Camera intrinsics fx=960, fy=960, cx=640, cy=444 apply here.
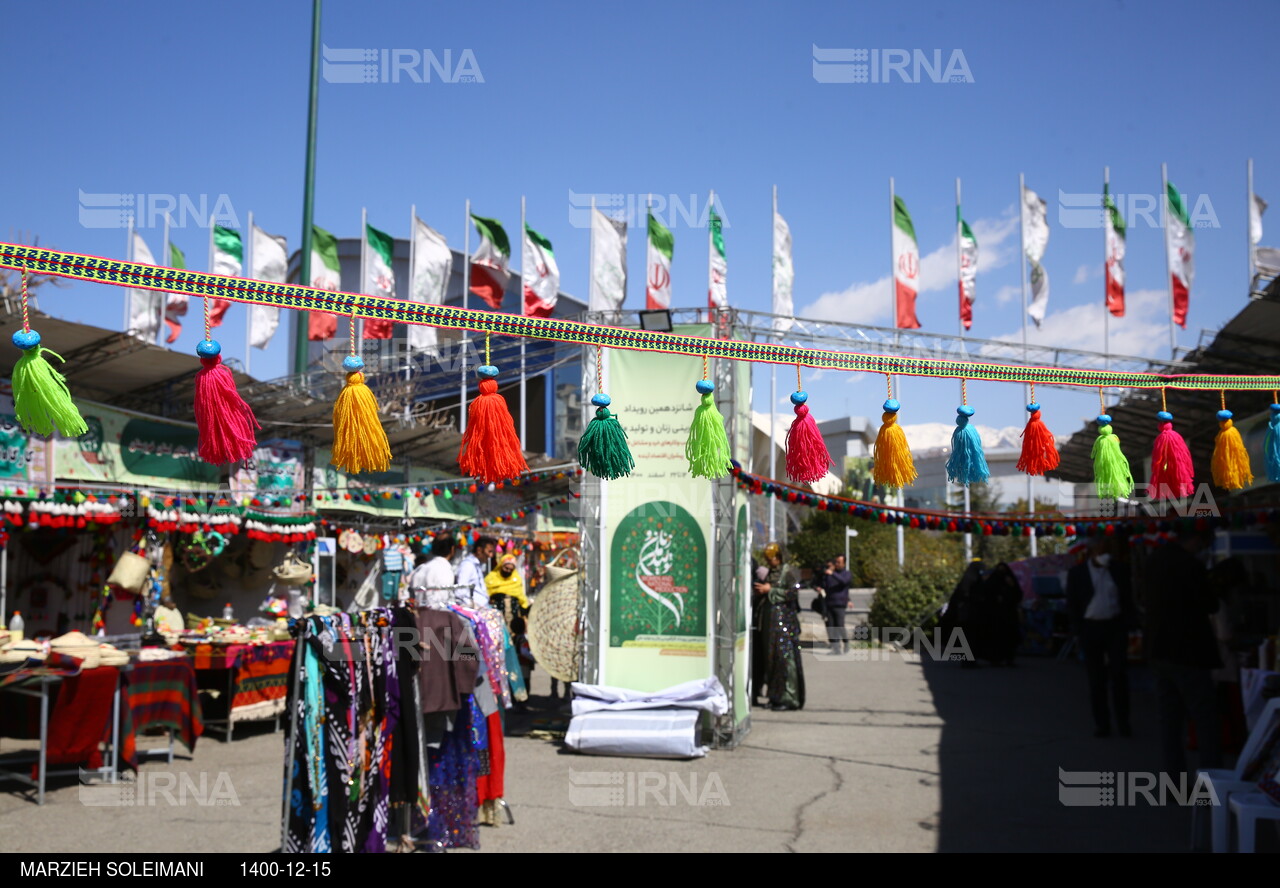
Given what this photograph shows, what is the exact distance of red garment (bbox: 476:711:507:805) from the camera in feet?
18.8

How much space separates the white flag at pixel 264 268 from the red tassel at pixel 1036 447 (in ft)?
44.2

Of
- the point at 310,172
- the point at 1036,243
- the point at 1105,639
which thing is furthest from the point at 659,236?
the point at 1105,639

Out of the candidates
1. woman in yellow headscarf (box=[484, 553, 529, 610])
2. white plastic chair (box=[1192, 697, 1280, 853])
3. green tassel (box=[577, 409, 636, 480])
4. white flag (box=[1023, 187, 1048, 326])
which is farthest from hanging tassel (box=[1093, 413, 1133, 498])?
white flag (box=[1023, 187, 1048, 326])

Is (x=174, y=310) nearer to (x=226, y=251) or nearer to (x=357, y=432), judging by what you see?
(x=226, y=251)

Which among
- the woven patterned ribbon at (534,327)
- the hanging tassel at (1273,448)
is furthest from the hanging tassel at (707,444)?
the hanging tassel at (1273,448)

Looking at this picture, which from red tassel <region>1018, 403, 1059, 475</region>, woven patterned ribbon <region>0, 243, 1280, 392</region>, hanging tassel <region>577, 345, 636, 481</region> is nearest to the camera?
woven patterned ribbon <region>0, 243, 1280, 392</region>

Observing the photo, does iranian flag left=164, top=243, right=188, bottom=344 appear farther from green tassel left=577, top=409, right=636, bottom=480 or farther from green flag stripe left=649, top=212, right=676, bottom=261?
green tassel left=577, top=409, right=636, bottom=480

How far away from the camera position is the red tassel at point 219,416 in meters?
2.92

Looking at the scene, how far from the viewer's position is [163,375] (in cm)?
989

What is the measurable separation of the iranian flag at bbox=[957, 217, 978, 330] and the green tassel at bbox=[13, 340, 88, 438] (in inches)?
755

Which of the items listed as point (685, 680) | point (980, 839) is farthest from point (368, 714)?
point (685, 680)

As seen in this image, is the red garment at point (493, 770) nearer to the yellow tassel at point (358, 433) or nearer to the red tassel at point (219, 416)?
the yellow tassel at point (358, 433)

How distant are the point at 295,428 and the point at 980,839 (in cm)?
940
